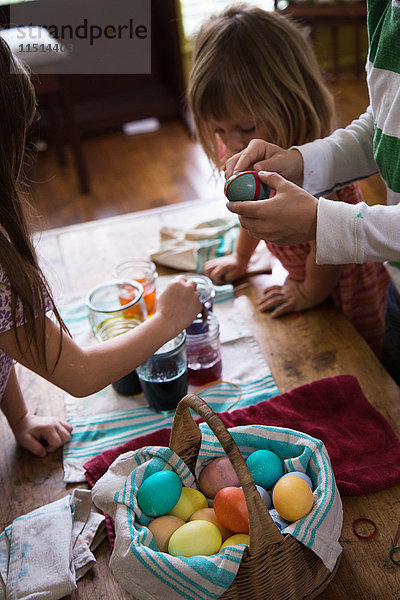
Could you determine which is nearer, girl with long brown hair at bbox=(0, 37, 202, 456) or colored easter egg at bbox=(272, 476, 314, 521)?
colored easter egg at bbox=(272, 476, 314, 521)

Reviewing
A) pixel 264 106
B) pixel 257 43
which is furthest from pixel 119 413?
pixel 257 43

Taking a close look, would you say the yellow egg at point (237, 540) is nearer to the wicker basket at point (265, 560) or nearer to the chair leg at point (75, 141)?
the wicker basket at point (265, 560)

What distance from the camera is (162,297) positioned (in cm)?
97

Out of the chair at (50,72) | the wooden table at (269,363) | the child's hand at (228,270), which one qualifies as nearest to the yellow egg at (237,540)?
the wooden table at (269,363)

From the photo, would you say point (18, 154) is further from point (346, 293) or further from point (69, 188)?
point (69, 188)

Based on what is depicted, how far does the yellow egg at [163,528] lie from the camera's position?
2.22ft

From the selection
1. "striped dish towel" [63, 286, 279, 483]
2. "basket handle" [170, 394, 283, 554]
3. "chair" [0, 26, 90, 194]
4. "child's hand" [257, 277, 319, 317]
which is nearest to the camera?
"basket handle" [170, 394, 283, 554]

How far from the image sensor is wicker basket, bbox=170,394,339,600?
596 millimetres

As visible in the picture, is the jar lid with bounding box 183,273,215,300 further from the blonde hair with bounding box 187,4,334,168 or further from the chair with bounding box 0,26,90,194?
the chair with bounding box 0,26,90,194

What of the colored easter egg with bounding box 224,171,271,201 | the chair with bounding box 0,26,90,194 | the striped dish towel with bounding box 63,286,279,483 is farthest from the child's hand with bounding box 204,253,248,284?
the chair with bounding box 0,26,90,194

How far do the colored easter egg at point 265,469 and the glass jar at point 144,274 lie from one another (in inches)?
20.0

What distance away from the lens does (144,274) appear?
121 cm

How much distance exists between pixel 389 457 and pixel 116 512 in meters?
0.39

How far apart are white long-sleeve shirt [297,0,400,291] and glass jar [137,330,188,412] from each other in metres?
0.32
